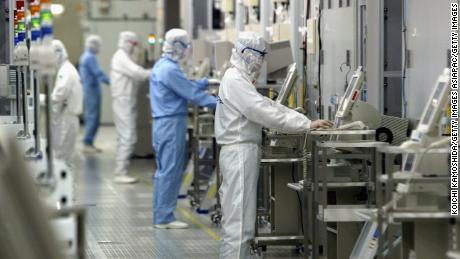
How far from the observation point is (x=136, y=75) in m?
11.8

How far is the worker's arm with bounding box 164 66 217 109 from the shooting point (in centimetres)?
831

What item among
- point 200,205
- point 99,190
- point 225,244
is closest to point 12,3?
point 225,244

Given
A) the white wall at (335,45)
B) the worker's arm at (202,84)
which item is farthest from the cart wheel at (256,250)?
the worker's arm at (202,84)

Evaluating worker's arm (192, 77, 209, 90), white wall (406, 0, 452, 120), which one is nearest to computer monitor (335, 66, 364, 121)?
white wall (406, 0, 452, 120)

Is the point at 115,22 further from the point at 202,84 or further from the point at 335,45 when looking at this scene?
the point at 335,45

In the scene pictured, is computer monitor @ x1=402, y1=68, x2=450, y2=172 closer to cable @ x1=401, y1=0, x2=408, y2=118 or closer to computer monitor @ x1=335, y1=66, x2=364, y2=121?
computer monitor @ x1=335, y1=66, x2=364, y2=121

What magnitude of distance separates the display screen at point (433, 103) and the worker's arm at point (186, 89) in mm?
3603

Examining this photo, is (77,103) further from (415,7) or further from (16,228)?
(16,228)

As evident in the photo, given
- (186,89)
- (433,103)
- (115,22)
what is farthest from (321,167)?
(115,22)

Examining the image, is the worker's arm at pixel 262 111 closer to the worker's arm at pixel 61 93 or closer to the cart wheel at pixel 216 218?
the cart wheel at pixel 216 218

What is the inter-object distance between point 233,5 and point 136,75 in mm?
1472

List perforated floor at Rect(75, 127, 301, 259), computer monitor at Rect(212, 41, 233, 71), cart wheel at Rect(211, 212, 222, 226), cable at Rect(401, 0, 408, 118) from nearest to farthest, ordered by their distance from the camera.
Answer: cable at Rect(401, 0, 408, 118), perforated floor at Rect(75, 127, 301, 259), cart wheel at Rect(211, 212, 222, 226), computer monitor at Rect(212, 41, 233, 71)

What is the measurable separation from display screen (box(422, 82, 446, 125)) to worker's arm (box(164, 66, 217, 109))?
11.8 feet

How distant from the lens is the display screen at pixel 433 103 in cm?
477
